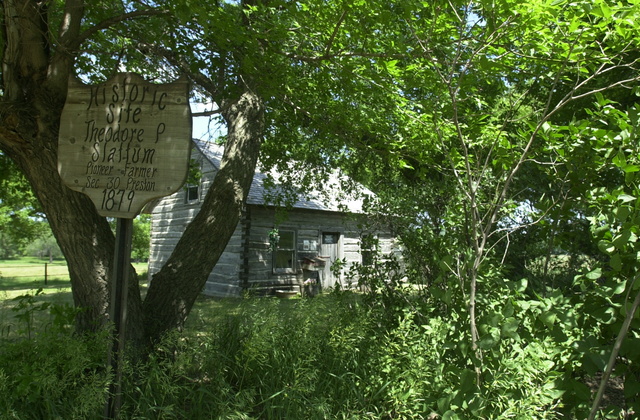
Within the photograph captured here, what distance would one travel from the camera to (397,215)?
16.8ft

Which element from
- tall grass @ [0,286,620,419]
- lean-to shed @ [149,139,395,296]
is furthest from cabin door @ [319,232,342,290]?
tall grass @ [0,286,620,419]

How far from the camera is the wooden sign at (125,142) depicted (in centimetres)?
315

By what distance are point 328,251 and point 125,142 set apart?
41.9 ft

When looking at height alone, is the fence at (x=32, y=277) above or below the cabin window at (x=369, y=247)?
below

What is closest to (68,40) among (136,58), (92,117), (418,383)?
(92,117)

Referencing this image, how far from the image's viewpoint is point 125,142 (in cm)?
327

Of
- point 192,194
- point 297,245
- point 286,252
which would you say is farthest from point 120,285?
point 192,194

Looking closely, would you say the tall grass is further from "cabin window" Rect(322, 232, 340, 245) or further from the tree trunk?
"cabin window" Rect(322, 232, 340, 245)

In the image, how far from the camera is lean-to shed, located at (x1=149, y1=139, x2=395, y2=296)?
1328 centimetres

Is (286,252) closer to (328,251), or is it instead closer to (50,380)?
(328,251)

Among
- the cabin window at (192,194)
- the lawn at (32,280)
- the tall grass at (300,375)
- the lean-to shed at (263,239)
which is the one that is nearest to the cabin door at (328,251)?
the lean-to shed at (263,239)

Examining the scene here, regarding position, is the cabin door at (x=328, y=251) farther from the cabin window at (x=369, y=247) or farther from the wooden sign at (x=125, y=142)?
the wooden sign at (x=125, y=142)

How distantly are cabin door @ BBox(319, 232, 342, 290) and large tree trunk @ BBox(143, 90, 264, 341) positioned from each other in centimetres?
1031

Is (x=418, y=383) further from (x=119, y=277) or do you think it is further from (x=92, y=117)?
(x=92, y=117)
